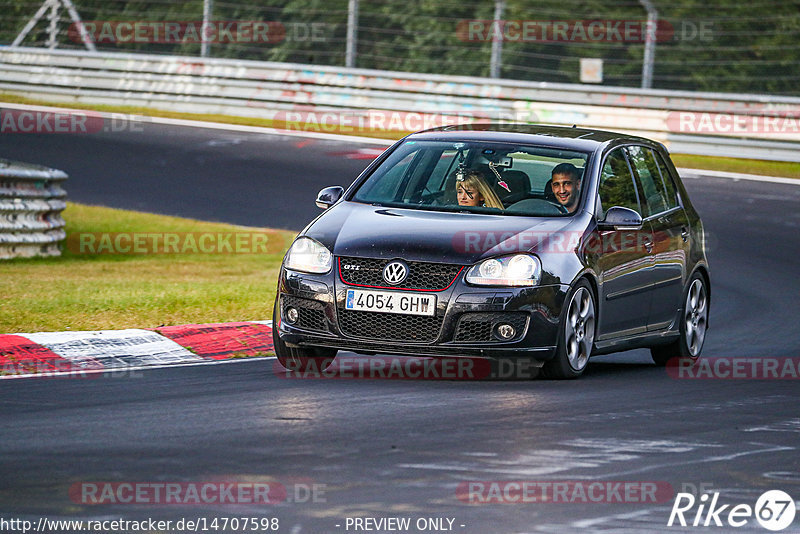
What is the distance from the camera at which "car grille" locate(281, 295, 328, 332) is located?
8977 mm

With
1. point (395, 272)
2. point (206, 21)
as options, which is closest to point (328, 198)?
point (395, 272)

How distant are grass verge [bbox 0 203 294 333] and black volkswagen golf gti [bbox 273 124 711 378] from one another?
2256 millimetres

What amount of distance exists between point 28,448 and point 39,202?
976 cm

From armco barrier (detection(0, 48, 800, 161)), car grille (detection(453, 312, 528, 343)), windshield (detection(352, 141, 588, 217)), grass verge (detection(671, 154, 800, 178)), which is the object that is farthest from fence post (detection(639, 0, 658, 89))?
car grille (detection(453, 312, 528, 343))

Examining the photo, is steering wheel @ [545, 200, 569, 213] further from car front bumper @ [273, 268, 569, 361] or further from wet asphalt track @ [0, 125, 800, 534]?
wet asphalt track @ [0, 125, 800, 534]

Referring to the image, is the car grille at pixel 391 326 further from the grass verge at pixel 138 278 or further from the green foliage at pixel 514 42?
the green foliage at pixel 514 42

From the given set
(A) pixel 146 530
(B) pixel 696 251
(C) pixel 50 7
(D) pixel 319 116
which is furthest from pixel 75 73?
(A) pixel 146 530

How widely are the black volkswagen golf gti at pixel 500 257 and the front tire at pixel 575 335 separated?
1cm

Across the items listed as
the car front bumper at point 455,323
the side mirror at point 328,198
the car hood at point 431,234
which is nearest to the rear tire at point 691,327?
the car hood at point 431,234

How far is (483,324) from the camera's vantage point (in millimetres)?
8820

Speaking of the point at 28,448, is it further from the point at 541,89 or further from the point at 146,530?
the point at 541,89

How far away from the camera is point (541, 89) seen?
25.2 m

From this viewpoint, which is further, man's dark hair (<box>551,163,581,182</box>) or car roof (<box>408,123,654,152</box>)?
car roof (<box>408,123,654,152</box>)

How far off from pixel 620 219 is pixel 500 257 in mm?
1147
